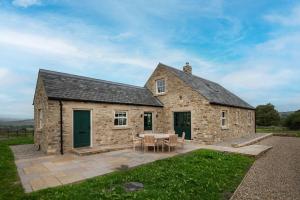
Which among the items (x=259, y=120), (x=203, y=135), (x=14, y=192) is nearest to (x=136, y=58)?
(x=203, y=135)

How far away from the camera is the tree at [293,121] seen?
30672 millimetres

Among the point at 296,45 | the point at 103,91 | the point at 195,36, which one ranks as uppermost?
the point at 195,36

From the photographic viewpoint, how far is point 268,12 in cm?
1070

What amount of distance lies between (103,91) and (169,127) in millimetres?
6598

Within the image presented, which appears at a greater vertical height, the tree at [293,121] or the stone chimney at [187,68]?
the stone chimney at [187,68]

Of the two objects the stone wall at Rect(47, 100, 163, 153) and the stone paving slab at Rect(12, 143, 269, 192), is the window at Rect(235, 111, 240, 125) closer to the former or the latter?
the stone wall at Rect(47, 100, 163, 153)

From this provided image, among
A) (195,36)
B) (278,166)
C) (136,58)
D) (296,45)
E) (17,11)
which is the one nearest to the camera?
(278,166)

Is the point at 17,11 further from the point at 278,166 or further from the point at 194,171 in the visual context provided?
the point at 278,166

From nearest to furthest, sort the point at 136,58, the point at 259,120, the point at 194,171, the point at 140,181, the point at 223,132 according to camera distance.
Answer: the point at 140,181, the point at 194,171, the point at 223,132, the point at 136,58, the point at 259,120

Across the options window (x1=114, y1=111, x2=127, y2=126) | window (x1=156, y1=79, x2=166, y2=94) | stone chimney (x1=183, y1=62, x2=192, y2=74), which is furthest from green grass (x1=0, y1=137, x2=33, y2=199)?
stone chimney (x1=183, y1=62, x2=192, y2=74)

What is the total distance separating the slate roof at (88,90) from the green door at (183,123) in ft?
6.29

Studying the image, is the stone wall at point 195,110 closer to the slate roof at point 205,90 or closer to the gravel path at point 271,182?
the slate roof at point 205,90

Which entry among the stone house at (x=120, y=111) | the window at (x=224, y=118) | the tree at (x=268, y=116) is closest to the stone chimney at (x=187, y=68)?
the stone house at (x=120, y=111)

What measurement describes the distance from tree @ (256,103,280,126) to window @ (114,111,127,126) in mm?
36390
